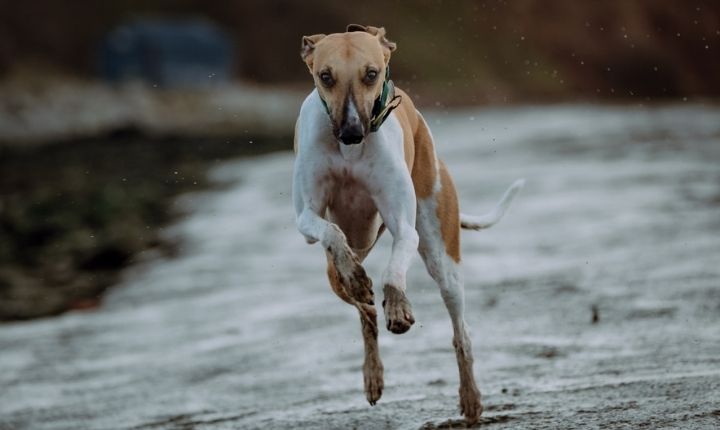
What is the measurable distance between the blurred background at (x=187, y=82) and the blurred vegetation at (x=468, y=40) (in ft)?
0.44

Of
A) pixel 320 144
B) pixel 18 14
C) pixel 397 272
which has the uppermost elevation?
pixel 18 14

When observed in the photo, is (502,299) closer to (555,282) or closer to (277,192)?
(555,282)

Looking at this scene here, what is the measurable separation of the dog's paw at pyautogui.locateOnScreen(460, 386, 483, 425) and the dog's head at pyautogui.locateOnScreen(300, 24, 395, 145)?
1.72 metres

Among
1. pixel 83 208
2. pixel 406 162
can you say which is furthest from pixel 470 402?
pixel 83 208

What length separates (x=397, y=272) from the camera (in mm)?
6207

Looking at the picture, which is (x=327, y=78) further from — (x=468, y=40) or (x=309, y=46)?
(x=468, y=40)

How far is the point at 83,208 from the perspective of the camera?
26.5 meters

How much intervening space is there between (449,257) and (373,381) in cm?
70

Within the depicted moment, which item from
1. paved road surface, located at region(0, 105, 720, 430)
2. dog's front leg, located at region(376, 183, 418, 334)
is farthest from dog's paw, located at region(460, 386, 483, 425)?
dog's front leg, located at region(376, 183, 418, 334)

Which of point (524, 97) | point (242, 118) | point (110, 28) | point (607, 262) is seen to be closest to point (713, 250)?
point (607, 262)

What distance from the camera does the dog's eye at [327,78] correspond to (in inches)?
233

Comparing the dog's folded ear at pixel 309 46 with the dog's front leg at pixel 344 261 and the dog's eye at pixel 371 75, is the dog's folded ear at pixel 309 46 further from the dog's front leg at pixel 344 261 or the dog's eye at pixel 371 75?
the dog's front leg at pixel 344 261

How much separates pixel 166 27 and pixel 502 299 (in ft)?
188

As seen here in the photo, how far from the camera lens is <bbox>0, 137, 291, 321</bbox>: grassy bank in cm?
1767
